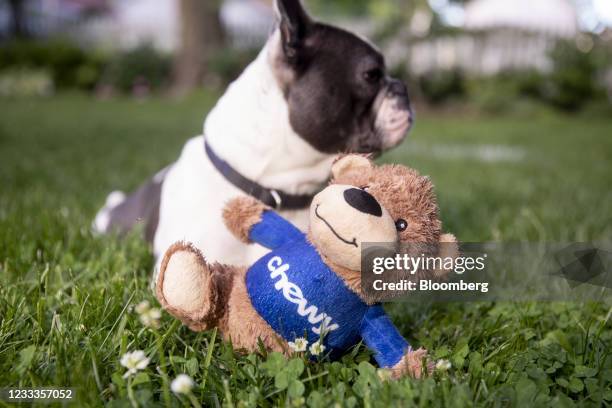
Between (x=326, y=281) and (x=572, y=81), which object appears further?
(x=572, y=81)

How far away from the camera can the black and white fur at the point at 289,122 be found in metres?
2.22

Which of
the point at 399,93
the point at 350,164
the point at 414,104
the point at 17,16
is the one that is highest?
the point at 350,164

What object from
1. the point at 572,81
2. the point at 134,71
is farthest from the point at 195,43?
the point at 572,81

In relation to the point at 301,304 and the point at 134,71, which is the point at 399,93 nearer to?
the point at 301,304

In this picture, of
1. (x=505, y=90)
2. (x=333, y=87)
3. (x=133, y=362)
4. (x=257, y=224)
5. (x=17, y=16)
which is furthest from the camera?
(x=17, y=16)

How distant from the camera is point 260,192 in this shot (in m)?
2.20

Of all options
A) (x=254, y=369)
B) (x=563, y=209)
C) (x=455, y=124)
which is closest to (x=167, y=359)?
(x=254, y=369)

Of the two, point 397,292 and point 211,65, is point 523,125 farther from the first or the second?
point 397,292

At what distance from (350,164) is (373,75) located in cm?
93

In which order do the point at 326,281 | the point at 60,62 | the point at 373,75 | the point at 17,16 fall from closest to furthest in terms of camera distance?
the point at 326,281, the point at 373,75, the point at 60,62, the point at 17,16

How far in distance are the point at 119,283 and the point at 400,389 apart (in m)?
0.97

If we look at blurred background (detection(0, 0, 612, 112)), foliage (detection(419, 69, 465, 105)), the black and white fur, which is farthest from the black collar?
foliage (detection(419, 69, 465, 105))

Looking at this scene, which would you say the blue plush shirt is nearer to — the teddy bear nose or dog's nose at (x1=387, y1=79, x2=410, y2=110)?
the teddy bear nose

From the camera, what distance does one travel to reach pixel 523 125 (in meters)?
11.1
